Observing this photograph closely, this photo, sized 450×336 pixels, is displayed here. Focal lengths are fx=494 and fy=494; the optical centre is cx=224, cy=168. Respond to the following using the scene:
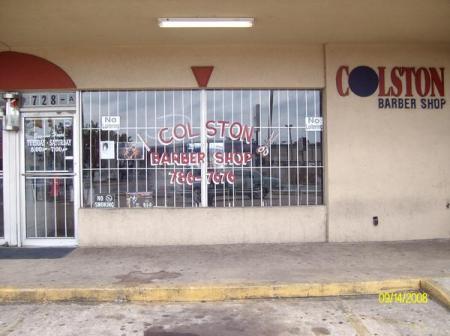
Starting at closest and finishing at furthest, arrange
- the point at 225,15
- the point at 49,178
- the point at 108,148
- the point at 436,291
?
the point at 436,291
the point at 225,15
the point at 108,148
the point at 49,178

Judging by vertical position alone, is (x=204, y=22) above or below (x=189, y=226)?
above

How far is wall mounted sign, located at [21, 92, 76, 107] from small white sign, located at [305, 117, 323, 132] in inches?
169

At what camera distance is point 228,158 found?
29.8 feet

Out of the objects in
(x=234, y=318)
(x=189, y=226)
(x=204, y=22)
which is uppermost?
(x=204, y=22)

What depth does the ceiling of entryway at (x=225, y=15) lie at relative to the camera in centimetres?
685

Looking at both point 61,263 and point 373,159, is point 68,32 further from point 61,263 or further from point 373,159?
point 373,159

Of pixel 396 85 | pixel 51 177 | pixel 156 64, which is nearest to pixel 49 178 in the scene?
pixel 51 177

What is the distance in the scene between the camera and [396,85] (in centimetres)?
911

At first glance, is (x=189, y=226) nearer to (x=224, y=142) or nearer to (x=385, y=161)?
(x=224, y=142)

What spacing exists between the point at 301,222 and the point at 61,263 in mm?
4170

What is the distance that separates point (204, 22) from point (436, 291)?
493cm

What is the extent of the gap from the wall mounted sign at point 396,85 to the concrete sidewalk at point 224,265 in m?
2.58

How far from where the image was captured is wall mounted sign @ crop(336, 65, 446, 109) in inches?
355
